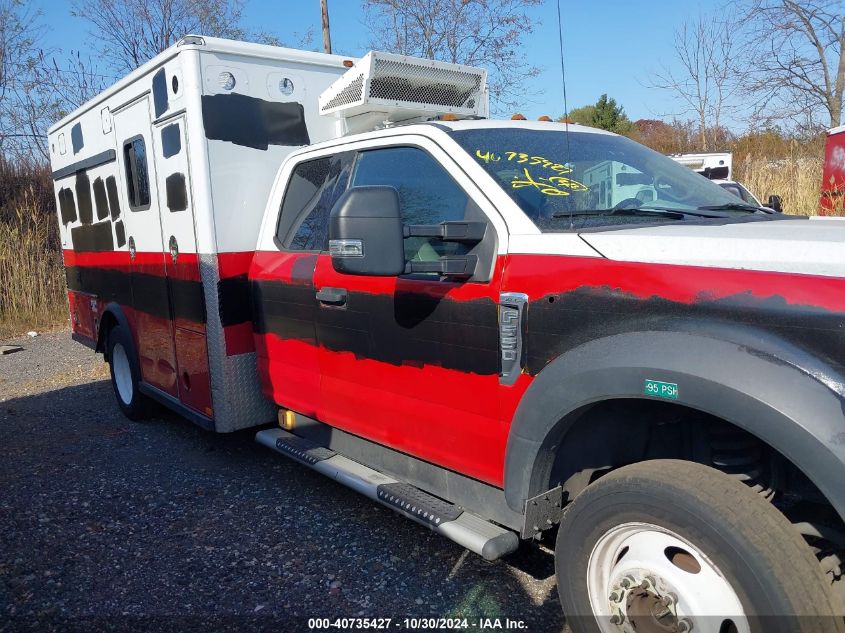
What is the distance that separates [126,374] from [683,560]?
5270 millimetres

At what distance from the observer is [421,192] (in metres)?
3.20

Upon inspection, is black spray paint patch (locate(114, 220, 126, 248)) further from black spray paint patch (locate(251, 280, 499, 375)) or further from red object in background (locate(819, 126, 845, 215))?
red object in background (locate(819, 126, 845, 215))

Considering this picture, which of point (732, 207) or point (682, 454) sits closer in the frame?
point (682, 454)

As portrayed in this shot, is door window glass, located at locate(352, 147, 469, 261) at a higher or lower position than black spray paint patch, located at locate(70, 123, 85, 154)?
lower

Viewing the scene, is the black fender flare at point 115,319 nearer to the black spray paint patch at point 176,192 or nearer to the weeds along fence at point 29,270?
the black spray paint patch at point 176,192

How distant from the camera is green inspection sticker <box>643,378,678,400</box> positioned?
2080 mm

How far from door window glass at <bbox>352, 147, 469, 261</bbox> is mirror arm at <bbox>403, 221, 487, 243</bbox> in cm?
11

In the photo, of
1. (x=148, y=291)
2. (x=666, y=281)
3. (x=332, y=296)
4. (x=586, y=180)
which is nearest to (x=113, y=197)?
(x=148, y=291)

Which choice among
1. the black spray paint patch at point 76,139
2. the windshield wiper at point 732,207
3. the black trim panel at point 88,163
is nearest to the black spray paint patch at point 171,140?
the black trim panel at point 88,163

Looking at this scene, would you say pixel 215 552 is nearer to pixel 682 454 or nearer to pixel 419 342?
pixel 419 342

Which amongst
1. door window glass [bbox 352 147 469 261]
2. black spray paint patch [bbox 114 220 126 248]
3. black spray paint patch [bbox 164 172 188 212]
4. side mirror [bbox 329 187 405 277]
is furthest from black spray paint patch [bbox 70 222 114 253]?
side mirror [bbox 329 187 405 277]

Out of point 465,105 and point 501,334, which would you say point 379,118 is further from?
point 501,334

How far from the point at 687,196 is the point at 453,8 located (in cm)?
1333

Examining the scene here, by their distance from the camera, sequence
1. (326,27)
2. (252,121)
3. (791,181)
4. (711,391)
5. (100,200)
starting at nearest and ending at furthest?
(711,391) < (252,121) < (100,200) < (791,181) < (326,27)
